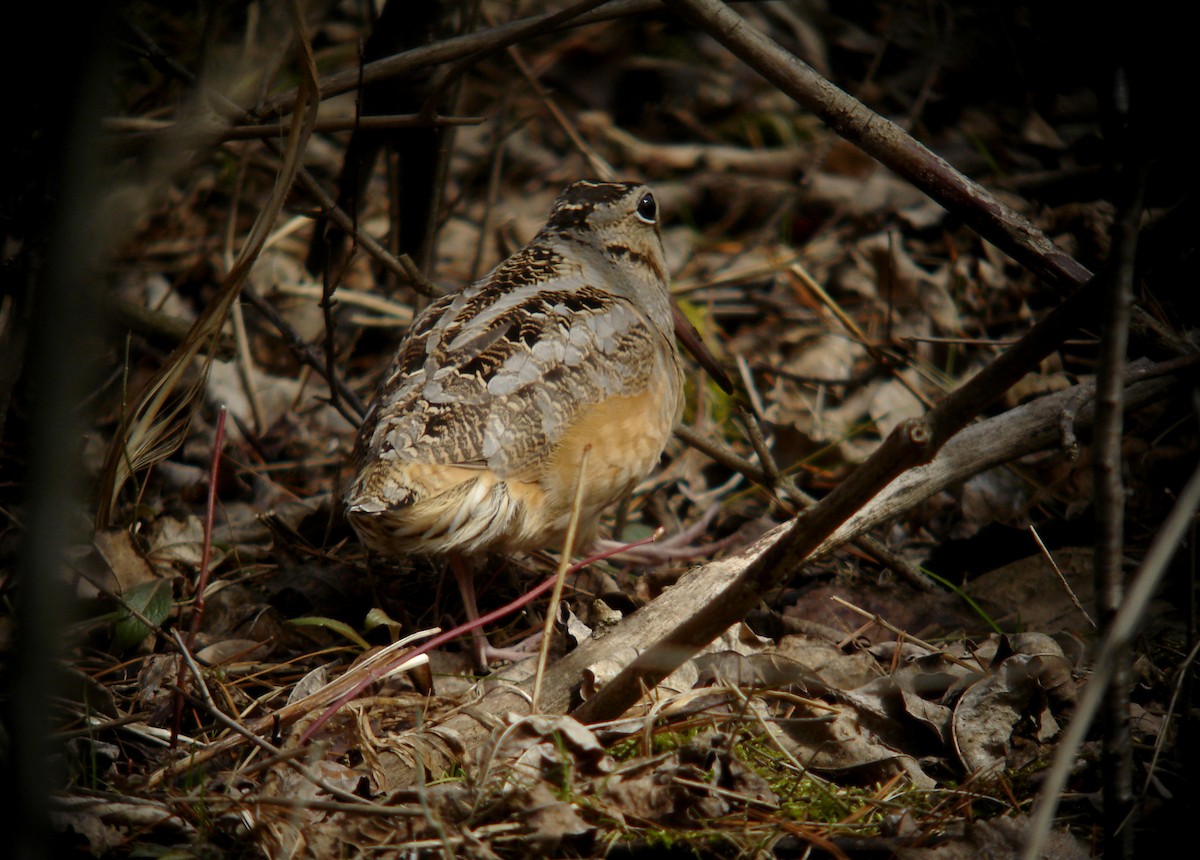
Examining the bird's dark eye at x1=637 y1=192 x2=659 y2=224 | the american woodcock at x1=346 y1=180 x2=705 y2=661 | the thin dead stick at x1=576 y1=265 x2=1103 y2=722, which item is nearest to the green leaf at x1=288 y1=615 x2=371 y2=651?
the american woodcock at x1=346 y1=180 x2=705 y2=661

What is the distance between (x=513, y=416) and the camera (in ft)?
9.64

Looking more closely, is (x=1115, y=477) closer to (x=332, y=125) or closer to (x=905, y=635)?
(x=905, y=635)

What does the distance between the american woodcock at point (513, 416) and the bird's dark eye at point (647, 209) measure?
1.61 ft

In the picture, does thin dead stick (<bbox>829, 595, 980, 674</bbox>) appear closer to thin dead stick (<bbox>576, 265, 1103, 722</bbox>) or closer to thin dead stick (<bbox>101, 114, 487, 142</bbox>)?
thin dead stick (<bbox>576, 265, 1103, 722</bbox>)

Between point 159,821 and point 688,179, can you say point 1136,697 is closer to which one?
point 159,821

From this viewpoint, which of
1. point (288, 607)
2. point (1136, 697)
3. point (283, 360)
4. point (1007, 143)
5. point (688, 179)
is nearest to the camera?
point (1136, 697)

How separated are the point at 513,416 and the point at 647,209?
5.01ft

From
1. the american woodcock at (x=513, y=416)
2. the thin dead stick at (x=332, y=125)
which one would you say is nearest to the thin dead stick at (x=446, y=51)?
the thin dead stick at (x=332, y=125)

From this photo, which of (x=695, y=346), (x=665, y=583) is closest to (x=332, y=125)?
(x=695, y=346)

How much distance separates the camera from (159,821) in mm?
2148

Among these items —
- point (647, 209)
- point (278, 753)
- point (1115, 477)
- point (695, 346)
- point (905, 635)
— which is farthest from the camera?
point (647, 209)

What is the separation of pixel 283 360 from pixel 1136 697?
414 cm

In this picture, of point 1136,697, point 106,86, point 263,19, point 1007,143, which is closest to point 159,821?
point 106,86

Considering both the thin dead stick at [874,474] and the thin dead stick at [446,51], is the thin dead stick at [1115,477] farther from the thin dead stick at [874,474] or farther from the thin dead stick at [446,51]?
the thin dead stick at [446,51]
